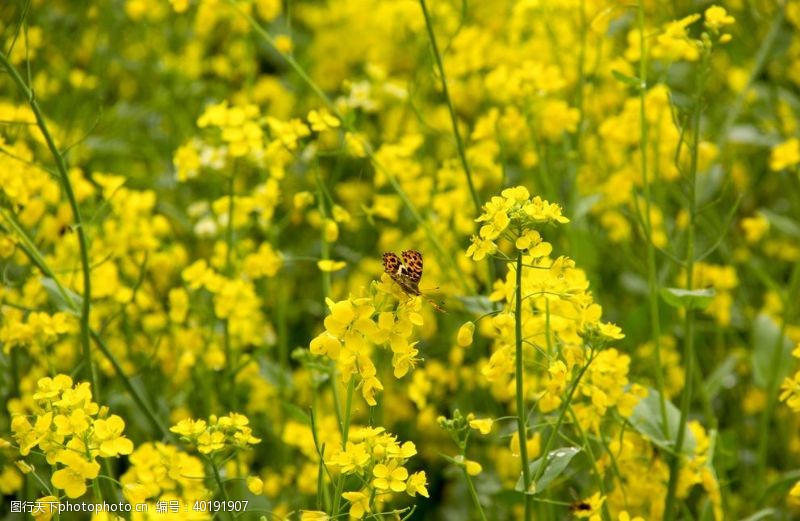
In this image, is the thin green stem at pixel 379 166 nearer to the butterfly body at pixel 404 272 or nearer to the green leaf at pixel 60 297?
the green leaf at pixel 60 297

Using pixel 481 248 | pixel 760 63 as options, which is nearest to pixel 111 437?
pixel 481 248

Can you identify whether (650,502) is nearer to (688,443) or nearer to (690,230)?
(688,443)

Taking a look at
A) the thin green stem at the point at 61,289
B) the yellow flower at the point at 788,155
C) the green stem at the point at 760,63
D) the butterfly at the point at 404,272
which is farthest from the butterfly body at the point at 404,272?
the green stem at the point at 760,63

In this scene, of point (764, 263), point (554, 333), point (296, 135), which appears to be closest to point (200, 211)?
point (296, 135)

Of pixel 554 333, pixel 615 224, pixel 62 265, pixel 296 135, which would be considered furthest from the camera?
pixel 615 224

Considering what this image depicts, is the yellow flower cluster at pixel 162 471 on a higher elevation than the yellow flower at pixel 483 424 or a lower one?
lower

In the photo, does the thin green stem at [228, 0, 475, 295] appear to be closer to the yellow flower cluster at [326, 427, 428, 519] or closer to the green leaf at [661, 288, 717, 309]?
the green leaf at [661, 288, 717, 309]

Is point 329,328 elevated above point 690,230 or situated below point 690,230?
below
